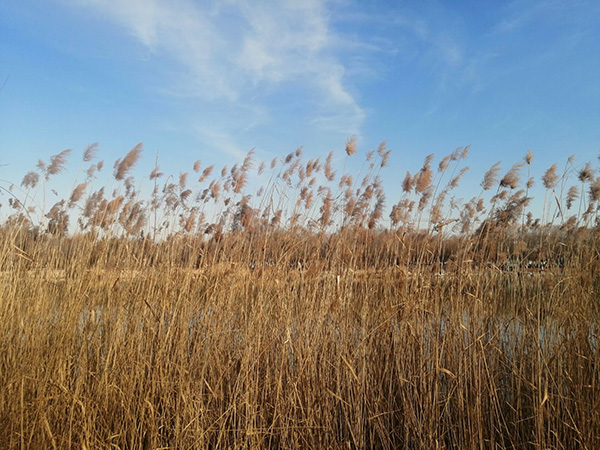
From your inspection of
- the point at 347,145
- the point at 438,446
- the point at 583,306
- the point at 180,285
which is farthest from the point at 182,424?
the point at 347,145

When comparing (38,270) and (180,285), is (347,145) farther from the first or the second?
(38,270)

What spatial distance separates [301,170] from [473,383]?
2435 mm

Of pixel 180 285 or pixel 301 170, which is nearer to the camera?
pixel 180 285

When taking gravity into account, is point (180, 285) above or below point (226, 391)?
above

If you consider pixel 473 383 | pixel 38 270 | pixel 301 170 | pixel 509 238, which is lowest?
pixel 473 383

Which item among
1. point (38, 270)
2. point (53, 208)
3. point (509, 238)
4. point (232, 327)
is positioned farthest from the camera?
point (53, 208)

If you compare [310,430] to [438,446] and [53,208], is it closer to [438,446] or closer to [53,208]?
[438,446]

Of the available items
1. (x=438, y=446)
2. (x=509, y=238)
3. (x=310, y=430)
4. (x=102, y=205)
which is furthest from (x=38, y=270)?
(x=509, y=238)

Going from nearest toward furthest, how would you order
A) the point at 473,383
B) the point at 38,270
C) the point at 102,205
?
the point at 473,383 → the point at 38,270 → the point at 102,205

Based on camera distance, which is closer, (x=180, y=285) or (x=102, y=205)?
(x=180, y=285)

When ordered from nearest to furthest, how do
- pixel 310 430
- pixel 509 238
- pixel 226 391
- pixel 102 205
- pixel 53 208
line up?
pixel 310 430
pixel 226 391
pixel 509 238
pixel 102 205
pixel 53 208

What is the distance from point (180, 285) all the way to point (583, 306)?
252cm

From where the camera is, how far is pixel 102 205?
13.1ft

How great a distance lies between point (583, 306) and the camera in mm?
2340
